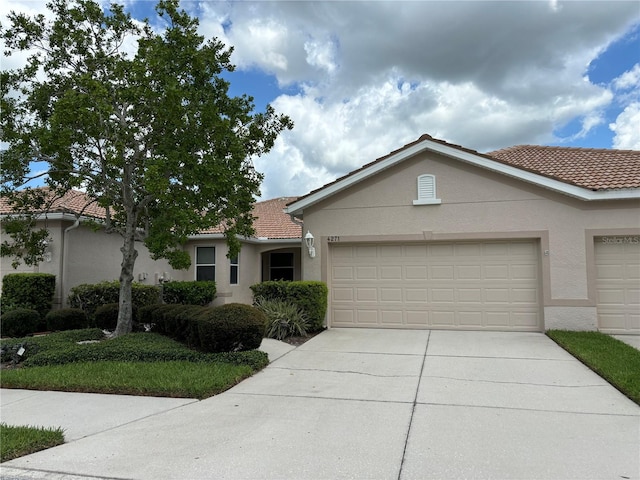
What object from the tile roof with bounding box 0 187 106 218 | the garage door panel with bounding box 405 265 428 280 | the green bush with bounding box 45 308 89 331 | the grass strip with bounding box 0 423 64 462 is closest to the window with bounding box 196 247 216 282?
the tile roof with bounding box 0 187 106 218

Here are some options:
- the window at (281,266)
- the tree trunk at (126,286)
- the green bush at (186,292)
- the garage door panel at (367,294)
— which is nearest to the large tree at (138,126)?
the tree trunk at (126,286)

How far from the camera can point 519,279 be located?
10.6 meters

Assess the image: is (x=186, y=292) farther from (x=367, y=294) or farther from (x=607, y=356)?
(x=607, y=356)

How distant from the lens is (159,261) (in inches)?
647

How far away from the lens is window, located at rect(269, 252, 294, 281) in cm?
1905

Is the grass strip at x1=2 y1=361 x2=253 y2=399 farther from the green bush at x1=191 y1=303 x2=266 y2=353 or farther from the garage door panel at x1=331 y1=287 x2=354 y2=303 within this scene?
the garage door panel at x1=331 y1=287 x2=354 y2=303

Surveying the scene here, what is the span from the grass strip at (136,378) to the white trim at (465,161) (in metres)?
5.88

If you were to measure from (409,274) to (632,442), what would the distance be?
288 inches

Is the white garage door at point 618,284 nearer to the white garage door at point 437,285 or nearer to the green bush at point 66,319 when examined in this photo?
the white garage door at point 437,285

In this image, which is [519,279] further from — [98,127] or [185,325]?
[98,127]

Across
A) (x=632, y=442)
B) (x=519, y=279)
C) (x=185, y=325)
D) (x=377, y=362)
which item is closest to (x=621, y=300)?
(x=519, y=279)

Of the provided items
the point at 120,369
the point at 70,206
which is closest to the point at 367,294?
the point at 120,369

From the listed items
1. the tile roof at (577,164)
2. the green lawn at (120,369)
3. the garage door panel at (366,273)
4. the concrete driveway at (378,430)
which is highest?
the tile roof at (577,164)

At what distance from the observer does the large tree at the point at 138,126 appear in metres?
8.27
